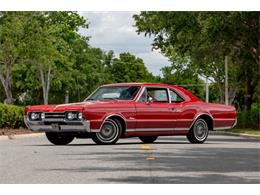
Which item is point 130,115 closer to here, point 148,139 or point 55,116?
point 55,116

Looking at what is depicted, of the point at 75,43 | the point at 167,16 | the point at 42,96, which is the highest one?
the point at 167,16

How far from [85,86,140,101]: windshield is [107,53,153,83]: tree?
111 centimetres

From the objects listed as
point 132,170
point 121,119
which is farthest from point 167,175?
point 121,119

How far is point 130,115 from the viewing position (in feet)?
49.6

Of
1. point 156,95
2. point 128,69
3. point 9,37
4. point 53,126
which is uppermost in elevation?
point 9,37

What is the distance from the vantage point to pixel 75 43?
1703 centimetres

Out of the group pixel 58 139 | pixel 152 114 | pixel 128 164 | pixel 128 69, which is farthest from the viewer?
pixel 58 139

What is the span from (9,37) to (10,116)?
3.82 m

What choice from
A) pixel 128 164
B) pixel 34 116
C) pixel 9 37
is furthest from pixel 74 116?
pixel 9 37

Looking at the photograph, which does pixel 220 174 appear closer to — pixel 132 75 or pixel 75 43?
pixel 132 75

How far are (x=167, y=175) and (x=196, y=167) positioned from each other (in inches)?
59.9

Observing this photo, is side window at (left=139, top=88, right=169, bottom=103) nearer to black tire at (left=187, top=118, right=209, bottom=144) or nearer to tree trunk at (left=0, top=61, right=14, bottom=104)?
black tire at (left=187, top=118, right=209, bottom=144)

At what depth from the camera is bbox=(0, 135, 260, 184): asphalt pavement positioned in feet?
34.2

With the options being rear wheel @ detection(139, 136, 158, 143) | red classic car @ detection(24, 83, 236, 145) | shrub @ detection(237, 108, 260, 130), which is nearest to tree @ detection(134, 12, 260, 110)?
shrub @ detection(237, 108, 260, 130)
